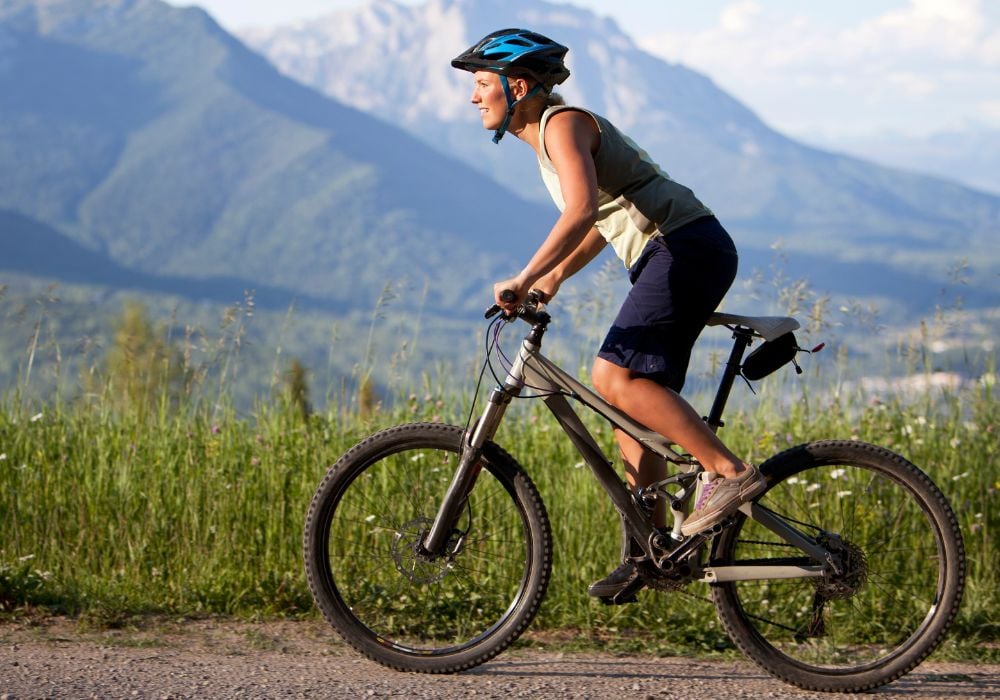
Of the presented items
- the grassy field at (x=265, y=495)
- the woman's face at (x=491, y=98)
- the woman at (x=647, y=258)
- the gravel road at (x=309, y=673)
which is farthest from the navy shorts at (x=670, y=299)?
the grassy field at (x=265, y=495)

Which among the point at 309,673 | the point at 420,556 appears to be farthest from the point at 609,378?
the point at 309,673

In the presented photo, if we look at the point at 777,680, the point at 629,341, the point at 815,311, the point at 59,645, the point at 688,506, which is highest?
the point at 815,311

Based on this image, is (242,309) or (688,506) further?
(242,309)

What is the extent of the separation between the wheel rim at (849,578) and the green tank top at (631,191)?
914 millimetres

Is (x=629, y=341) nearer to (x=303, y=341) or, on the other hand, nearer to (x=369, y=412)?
(x=369, y=412)

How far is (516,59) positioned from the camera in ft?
11.6

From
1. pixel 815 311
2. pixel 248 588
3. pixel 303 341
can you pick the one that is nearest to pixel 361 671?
pixel 248 588

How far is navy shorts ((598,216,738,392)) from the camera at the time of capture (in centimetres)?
357

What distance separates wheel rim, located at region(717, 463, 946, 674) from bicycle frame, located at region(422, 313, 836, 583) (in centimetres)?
8

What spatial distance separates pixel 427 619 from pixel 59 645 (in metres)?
1.28

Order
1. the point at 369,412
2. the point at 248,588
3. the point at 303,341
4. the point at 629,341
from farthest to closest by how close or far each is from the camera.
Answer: the point at 303,341 < the point at 369,412 < the point at 248,588 < the point at 629,341

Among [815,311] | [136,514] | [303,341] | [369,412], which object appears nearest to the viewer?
[136,514]

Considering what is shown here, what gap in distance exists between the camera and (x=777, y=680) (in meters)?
3.80

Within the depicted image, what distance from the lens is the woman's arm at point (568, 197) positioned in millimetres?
3383
